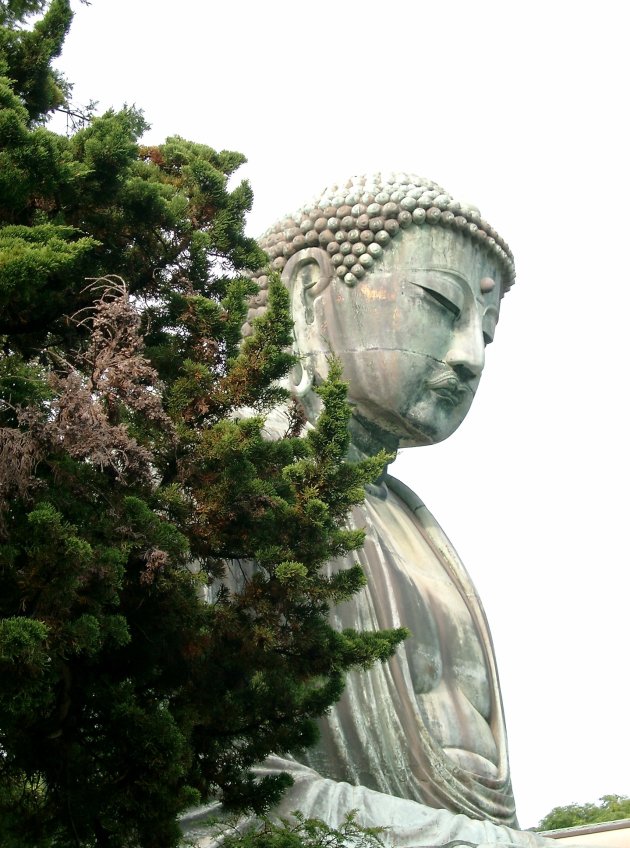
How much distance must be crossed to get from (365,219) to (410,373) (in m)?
0.79

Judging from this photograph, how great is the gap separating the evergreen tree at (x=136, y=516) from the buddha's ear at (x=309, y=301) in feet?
6.41

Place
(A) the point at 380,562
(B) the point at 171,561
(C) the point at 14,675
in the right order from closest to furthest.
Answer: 1. (C) the point at 14,675
2. (B) the point at 171,561
3. (A) the point at 380,562

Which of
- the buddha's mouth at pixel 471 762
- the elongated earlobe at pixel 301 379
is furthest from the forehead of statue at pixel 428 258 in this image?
the buddha's mouth at pixel 471 762

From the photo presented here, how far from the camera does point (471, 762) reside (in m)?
7.49

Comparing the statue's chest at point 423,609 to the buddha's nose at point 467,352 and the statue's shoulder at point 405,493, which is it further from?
the buddha's nose at point 467,352

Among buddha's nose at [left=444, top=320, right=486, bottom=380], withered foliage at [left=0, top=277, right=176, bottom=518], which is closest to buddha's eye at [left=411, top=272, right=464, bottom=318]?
buddha's nose at [left=444, top=320, right=486, bottom=380]

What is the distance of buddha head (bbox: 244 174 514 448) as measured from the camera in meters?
8.16

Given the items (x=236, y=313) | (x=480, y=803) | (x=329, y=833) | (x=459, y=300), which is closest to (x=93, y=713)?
(x=329, y=833)

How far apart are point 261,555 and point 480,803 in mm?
2315

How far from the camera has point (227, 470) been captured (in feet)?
18.2

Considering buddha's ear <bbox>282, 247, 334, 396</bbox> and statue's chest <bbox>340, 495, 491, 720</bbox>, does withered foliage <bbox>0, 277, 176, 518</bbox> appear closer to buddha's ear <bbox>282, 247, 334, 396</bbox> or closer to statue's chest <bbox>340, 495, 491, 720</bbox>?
statue's chest <bbox>340, 495, 491, 720</bbox>

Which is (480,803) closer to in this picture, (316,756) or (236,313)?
(316,756)

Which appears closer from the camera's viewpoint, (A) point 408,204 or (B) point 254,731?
(B) point 254,731

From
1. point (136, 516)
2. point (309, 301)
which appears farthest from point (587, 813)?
point (136, 516)
